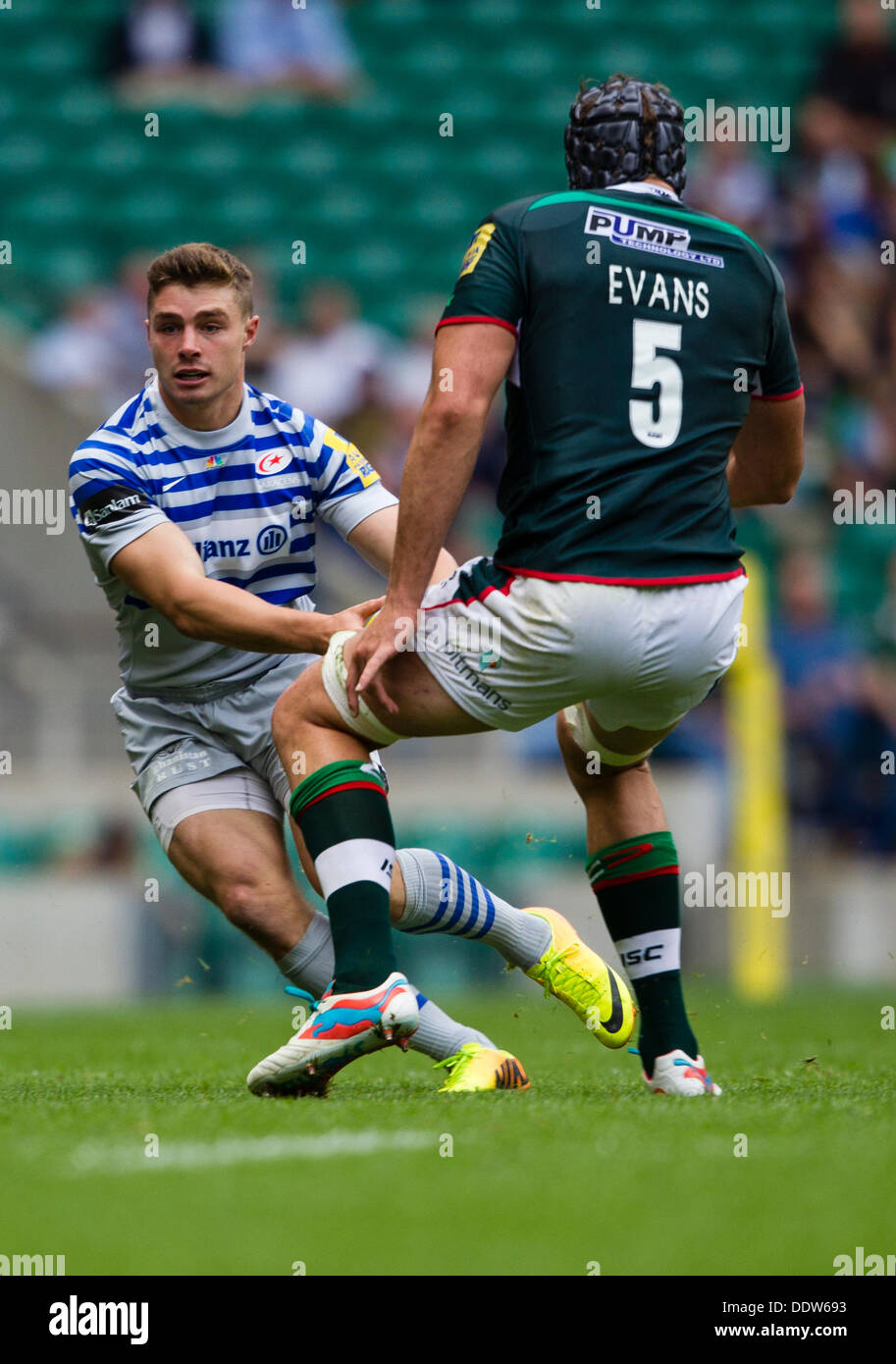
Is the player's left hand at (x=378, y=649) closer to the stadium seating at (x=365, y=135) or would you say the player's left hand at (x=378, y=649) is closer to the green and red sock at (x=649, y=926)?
the green and red sock at (x=649, y=926)

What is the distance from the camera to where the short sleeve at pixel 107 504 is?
4.12 m

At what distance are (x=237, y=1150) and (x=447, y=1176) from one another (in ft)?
1.41

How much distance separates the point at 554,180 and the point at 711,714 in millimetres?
5242

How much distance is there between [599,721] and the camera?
3.83 meters

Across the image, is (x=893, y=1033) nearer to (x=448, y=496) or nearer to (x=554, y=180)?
(x=448, y=496)

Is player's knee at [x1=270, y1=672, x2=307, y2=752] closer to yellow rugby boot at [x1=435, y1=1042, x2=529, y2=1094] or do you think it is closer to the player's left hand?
the player's left hand

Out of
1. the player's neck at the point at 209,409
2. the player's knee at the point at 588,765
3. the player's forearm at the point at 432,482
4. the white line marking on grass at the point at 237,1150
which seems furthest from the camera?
the player's neck at the point at 209,409

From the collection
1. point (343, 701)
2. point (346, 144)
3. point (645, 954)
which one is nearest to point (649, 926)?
point (645, 954)

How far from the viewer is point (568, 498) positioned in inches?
139

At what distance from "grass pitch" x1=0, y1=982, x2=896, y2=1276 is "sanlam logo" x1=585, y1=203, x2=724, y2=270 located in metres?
1.56

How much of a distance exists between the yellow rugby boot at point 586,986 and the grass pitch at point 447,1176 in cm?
14

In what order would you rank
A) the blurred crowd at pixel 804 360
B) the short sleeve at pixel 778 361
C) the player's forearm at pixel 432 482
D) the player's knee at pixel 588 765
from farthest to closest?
the blurred crowd at pixel 804 360 < the player's knee at pixel 588 765 < the short sleeve at pixel 778 361 < the player's forearm at pixel 432 482

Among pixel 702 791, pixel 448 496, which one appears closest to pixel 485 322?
pixel 448 496
